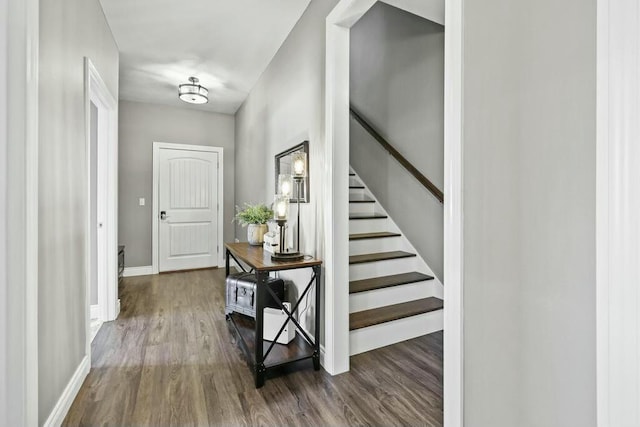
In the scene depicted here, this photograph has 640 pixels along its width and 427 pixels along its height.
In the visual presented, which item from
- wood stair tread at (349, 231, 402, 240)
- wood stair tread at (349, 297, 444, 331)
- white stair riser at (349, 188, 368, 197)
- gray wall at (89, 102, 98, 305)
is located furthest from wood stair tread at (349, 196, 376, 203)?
gray wall at (89, 102, 98, 305)

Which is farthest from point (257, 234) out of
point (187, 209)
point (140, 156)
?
point (140, 156)

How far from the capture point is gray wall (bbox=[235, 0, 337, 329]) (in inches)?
88.4

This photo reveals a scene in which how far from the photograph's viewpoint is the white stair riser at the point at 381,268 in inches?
105

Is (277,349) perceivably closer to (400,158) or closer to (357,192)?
(400,158)

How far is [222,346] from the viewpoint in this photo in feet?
7.88

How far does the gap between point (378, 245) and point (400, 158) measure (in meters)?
0.85

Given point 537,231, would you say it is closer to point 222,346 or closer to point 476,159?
point 476,159

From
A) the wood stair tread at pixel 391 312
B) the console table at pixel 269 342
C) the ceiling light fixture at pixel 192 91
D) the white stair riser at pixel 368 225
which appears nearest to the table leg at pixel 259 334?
the console table at pixel 269 342

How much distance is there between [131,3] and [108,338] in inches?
104

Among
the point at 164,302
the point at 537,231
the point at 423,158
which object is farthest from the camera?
the point at 164,302

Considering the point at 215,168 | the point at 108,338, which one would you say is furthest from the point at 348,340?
the point at 215,168

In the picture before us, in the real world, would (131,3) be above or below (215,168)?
above

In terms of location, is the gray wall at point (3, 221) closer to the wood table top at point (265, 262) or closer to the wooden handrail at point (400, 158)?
the wood table top at point (265, 262)

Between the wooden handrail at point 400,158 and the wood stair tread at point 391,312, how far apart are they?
0.86 meters
